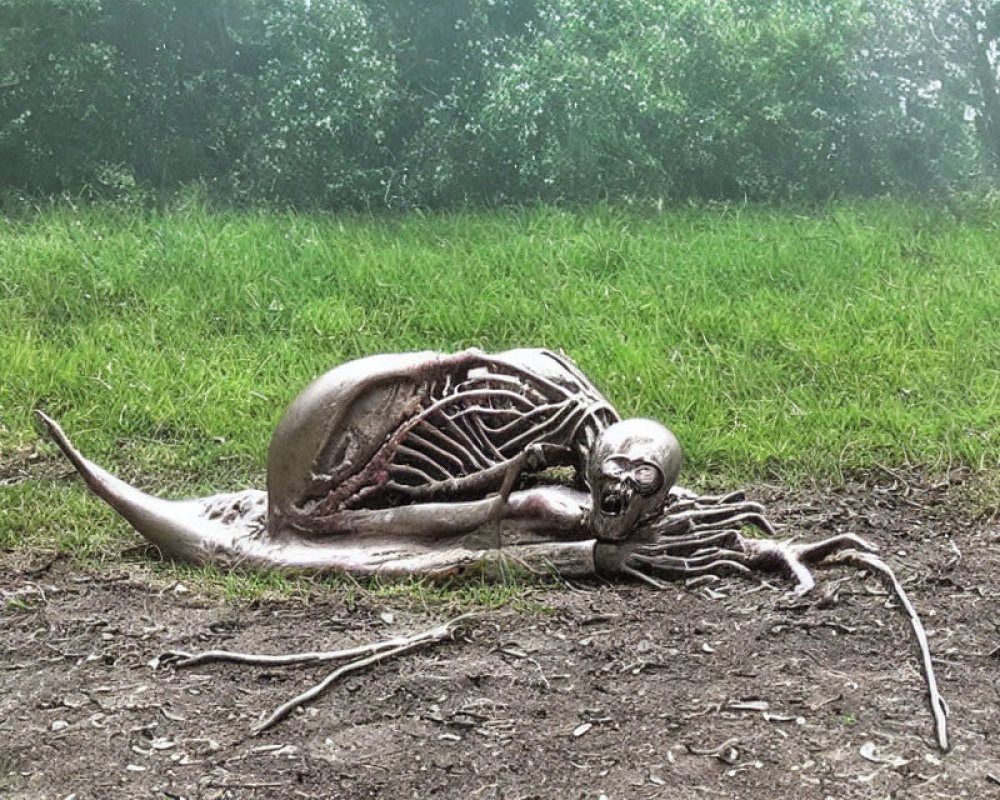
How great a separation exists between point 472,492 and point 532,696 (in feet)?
3.35

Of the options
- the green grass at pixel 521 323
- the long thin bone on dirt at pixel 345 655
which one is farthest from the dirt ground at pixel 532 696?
the green grass at pixel 521 323

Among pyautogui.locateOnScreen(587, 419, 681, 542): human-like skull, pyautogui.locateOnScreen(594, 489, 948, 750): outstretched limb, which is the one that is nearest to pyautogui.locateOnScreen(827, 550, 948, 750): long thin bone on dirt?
pyautogui.locateOnScreen(594, 489, 948, 750): outstretched limb

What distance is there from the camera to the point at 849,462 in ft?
17.0

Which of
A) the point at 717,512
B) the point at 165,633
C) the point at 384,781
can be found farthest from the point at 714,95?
the point at 384,781

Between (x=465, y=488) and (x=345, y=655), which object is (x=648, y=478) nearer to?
(x=465, y=488)

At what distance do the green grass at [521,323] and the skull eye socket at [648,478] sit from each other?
148cm

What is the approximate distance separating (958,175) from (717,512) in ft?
13.6

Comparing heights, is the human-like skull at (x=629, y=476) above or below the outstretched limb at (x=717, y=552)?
above

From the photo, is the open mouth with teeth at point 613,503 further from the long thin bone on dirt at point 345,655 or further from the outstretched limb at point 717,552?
the long thin bone on dirt at point 345,655

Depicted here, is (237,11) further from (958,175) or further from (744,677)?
(744,677)

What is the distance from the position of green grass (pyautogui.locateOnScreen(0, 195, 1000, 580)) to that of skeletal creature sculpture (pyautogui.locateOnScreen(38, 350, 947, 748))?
1.03 meters

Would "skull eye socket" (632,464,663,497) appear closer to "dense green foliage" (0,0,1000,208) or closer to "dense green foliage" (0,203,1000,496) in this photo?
"dense green foliage" (0,203,1000,496)

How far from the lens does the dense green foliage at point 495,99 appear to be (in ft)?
24.1

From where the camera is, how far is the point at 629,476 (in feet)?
12.1
